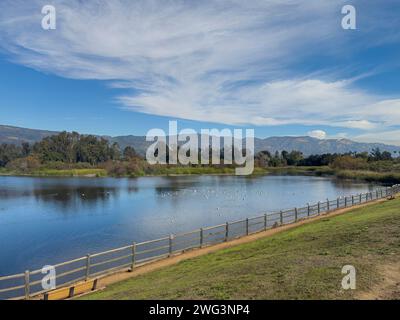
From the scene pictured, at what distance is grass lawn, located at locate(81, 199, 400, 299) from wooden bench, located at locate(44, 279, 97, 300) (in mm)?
588

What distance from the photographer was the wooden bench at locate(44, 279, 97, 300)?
13.8 metres

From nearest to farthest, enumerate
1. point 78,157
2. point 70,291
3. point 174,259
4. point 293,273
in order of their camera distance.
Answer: point 293,273 < point 70,291 < point 174,259 < point 78,157

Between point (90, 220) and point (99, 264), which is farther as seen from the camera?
point (90, 220)

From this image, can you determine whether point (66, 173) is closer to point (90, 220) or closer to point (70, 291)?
point (90, 220)

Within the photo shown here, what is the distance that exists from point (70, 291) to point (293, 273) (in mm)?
8538

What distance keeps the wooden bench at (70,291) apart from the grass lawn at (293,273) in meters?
0.59

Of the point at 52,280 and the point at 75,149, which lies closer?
the point at 52,280

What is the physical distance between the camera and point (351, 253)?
44.8ft

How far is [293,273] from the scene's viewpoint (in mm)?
11664

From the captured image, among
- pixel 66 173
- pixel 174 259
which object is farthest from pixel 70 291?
pixel 66 173
